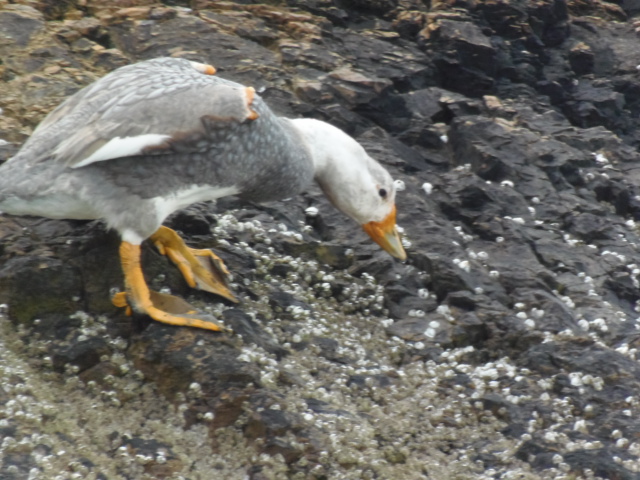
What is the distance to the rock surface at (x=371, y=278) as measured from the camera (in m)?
4.89

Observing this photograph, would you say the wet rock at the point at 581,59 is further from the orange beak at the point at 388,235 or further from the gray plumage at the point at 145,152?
the gray plumage at the point at 145,152

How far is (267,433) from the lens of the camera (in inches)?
189

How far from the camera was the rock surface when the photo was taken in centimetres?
489

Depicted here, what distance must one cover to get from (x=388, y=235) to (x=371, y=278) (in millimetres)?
432

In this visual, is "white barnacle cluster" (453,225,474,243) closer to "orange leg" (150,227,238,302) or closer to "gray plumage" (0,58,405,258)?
"gray plumage" (0,58,405,258)

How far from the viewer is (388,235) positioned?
592 centimetres

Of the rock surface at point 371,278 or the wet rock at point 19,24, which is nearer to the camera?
the rock surface at point 371,278

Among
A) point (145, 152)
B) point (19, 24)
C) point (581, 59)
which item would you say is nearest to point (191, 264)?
point (145, 152)

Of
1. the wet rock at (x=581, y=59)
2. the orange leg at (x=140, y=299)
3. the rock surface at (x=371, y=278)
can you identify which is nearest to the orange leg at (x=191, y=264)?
the rock surface at (x=371, y=278)

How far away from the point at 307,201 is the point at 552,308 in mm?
1932

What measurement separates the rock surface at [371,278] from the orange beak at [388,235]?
0.36 meters

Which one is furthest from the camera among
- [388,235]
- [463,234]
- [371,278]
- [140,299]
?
[463,234]

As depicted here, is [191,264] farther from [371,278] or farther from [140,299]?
[371,278]

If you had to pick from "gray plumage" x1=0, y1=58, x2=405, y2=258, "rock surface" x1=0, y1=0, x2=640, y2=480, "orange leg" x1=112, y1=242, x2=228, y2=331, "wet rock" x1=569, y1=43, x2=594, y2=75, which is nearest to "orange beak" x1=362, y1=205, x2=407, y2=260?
"rock surface" x1=0, y1=0, x2=640, y2=480
